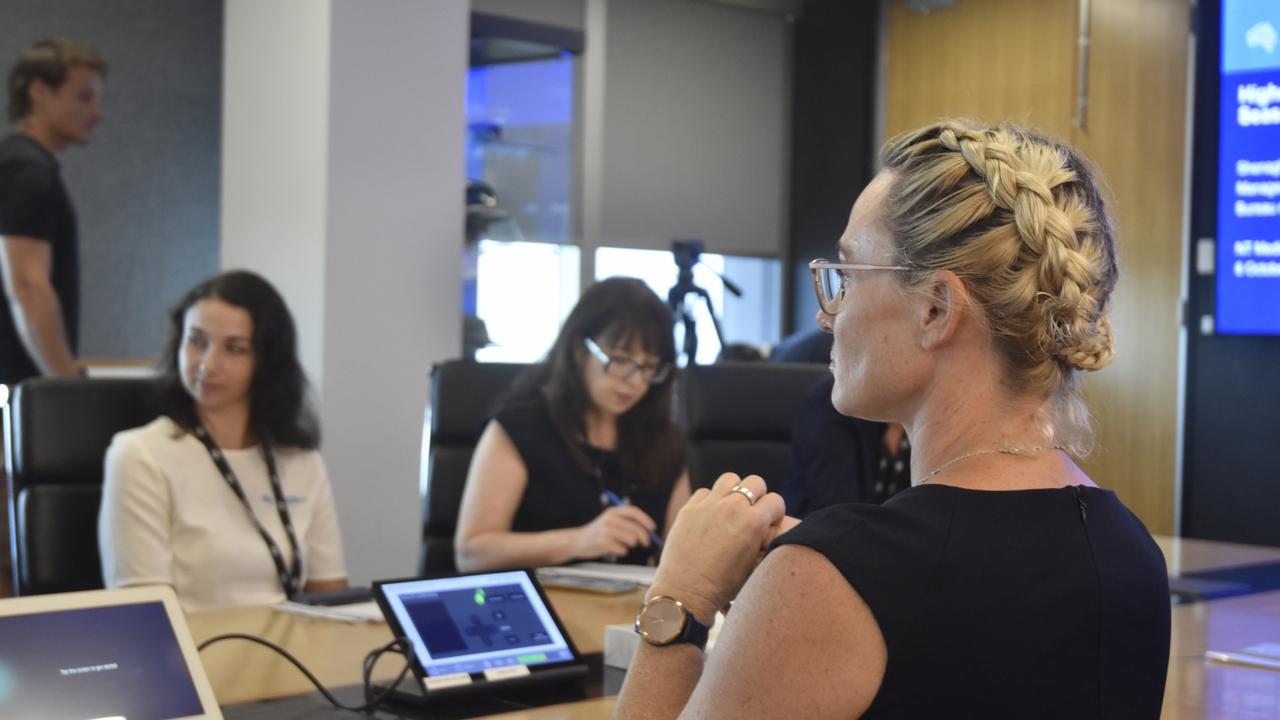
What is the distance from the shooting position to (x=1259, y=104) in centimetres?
548

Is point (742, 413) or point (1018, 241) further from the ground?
point (1018, 241)

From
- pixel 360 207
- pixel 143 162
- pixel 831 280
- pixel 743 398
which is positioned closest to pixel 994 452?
pixel 831 280

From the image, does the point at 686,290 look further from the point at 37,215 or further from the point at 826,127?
the point at 37,215

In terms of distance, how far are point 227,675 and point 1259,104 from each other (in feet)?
16.0

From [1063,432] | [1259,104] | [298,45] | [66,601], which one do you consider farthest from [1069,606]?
[1259,104]

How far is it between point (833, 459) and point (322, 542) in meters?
1.10

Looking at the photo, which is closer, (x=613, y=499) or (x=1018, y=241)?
(x=1018, y=241)

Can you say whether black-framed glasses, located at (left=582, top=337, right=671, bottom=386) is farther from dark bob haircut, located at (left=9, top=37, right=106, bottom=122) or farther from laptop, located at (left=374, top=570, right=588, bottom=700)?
dark bob haircut, located at (left=9, top=37, right=106, bottom=122)

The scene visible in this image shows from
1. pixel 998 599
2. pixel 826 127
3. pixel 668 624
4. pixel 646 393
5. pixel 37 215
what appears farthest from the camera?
pixel 826 127

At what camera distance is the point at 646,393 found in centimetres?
306

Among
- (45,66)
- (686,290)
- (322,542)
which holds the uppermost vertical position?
(45,66)

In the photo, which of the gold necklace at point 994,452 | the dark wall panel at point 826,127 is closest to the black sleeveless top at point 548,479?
the gold necklace at point 994,452

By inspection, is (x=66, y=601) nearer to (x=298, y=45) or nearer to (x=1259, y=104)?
(x=298, y=45)

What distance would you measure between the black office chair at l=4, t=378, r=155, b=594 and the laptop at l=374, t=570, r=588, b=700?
104 cm
